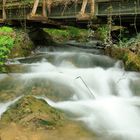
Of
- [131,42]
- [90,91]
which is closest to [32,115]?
[90,91]

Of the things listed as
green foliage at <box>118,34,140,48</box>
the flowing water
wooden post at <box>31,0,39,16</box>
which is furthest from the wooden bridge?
the flowing water

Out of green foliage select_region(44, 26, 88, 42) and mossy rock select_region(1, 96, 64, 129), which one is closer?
mossy rock select_region(1, 96, 64, 129)

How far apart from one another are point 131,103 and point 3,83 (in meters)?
3.33

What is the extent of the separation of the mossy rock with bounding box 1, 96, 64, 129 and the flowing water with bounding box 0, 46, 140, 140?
62cm

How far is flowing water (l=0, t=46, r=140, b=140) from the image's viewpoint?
801cm

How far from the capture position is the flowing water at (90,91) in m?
8.01

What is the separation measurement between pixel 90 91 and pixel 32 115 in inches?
118

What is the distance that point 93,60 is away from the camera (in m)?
13.6

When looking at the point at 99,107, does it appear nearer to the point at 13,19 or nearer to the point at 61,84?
the point at 61,84

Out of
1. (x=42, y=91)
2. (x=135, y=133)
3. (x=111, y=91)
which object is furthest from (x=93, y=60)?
Result: (x=135, y=133)

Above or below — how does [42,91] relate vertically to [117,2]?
below

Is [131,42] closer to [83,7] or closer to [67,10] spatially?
[83,7]

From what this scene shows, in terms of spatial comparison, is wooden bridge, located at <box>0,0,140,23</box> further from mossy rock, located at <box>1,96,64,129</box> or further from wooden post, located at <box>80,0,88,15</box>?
mossy rock, located at <box>1,96,64,129</box>

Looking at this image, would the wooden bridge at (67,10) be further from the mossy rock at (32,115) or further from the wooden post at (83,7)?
the mossy rock at (32,115)
